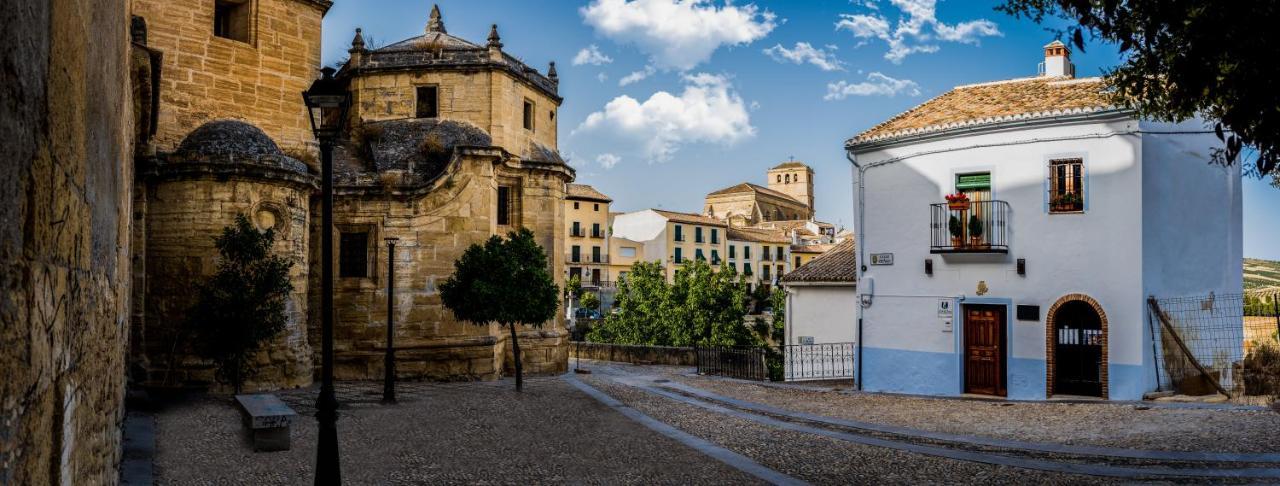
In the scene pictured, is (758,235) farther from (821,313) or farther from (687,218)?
(821,313)

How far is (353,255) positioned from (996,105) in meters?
16.0

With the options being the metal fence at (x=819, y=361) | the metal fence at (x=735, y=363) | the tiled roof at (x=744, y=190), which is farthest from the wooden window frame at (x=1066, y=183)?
the tiled roof at (x=744, y=190)

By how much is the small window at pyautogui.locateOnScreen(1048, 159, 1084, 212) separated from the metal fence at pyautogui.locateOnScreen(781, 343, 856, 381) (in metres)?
7.11

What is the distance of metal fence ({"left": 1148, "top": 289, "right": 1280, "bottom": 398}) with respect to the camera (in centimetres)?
1584

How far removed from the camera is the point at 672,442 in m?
11.8

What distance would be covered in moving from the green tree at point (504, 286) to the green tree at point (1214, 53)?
13798 millimetres

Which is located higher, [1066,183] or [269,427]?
[1066,183]

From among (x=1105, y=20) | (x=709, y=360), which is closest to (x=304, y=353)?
(x=709, y=360)

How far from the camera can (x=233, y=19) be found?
20250 mm

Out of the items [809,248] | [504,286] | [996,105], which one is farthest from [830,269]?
[809,248]

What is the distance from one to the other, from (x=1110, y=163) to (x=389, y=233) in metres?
16.5

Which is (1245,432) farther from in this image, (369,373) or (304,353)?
(369,373)

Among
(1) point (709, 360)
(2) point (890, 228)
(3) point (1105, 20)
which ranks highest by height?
(3) point (1105, 20)

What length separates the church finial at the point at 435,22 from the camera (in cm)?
2773
